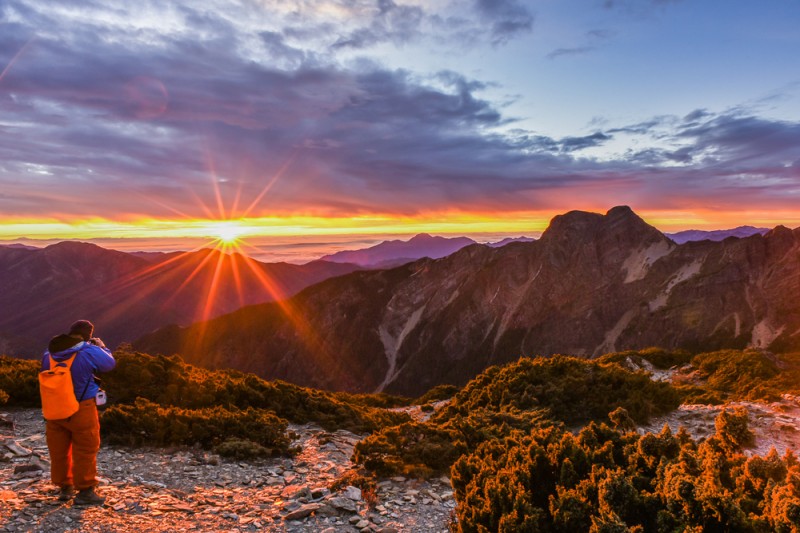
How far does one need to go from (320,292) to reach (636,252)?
2756 inches

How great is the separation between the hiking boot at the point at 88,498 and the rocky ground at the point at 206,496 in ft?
0.37

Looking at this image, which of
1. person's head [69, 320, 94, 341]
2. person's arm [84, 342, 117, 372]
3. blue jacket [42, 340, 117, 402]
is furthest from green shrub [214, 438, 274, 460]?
person's head [69, 320, 94, 341]

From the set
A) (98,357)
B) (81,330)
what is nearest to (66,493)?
(98,357)

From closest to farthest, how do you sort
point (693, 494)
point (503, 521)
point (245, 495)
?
point (693, 494)
point (503, 521)
point (245, 495)

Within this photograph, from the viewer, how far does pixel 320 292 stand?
4124 inches

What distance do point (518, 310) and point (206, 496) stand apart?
80.6 metres

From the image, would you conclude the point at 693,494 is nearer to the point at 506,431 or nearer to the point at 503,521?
the point at 503,521

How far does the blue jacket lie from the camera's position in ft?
21.9

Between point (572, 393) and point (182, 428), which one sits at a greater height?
point (182, 428)

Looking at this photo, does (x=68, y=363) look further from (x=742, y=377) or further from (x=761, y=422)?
(x=742, y=377)

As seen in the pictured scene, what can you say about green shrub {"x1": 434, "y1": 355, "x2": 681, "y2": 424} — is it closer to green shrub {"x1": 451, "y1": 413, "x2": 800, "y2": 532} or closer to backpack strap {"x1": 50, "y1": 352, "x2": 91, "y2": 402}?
green shrub {"x1": 451, "y1": 413, "x2": 800, "y2": 532}

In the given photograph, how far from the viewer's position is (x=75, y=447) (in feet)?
22.2

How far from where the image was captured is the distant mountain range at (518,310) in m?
67.6

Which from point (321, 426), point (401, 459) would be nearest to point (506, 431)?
point (401, 459)
